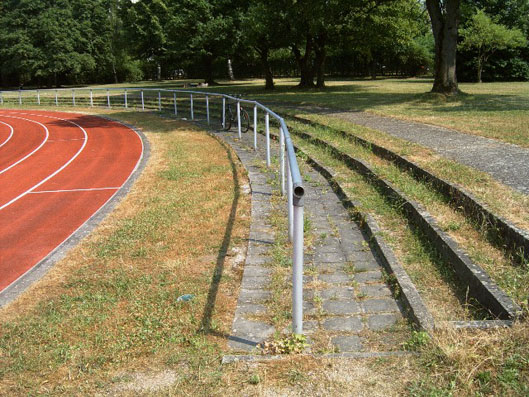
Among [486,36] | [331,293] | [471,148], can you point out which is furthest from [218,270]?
[486,36]

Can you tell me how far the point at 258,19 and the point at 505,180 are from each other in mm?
24973

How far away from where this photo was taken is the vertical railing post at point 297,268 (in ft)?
11.6

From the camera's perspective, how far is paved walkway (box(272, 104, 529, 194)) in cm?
738

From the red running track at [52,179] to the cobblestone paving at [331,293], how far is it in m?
3.06

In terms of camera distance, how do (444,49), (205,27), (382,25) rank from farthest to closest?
1. (205,27)
2. (382,25)
3. (444,49)

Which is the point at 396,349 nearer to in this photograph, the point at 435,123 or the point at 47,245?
the point at 47,245

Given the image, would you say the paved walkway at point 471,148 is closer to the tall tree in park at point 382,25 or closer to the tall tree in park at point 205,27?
the tall tree in park at point 382,25

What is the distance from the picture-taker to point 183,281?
17.0 feet

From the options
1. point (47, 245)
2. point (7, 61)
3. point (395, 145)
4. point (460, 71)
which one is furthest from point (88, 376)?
point (7, 61)

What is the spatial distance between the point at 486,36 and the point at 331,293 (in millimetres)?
43911

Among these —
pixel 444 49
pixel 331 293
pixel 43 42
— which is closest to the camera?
pixel 331 293

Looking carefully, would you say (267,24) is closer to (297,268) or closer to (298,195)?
(298,195)

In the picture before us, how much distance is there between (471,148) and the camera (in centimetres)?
949

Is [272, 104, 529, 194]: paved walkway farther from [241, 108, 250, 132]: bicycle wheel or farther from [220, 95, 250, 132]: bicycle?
[220, 95, 250, 132]: bicycle
